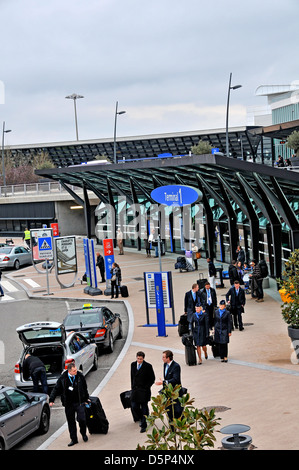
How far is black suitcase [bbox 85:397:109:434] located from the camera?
12.1m

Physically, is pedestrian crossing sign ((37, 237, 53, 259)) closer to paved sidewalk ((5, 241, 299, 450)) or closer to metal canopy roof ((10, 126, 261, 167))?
paved sidewalk ((5, 241, 299, 450))

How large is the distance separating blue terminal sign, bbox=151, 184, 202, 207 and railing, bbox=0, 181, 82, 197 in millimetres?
35464

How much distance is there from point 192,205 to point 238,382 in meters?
26.3

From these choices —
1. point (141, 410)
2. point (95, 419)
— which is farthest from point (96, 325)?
point (95, 419)

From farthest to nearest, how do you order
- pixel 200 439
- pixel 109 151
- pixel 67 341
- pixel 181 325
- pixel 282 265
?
1. pixel 109 151
2. pixel 282 265
3. pixel 181 325
4. pixel 67 341
5. pixel 200 439

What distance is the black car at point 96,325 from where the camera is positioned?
19.4 meters

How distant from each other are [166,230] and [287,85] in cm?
4719

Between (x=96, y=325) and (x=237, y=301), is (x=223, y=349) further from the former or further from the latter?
(x=96, y=325)

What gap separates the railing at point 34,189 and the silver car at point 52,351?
45374 millimetres

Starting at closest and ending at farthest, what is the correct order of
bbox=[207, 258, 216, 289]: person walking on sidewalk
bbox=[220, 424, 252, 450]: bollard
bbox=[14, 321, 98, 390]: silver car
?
bbox=[220, 424, 252, 450]: bollard
bbox=[14, 321, 98, 390]: silver car
bbox=[207, 258, 216, 289]: person walking on sidewalk

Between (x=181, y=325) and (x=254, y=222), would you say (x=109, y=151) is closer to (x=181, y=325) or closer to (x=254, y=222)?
(x=254, y=222)

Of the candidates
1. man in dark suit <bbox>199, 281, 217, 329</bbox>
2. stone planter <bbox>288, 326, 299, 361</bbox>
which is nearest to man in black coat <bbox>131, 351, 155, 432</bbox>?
stone planter <bbox>288, 326, 299, 361</bbox>

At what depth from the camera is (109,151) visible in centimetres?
10181
